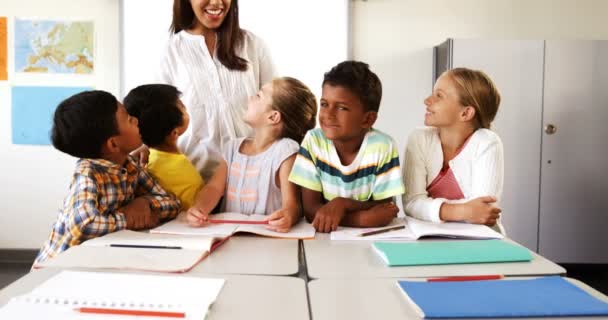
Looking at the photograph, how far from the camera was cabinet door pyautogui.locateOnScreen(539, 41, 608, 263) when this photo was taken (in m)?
3.35

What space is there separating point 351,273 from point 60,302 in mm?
505

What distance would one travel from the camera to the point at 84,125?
1461 mm

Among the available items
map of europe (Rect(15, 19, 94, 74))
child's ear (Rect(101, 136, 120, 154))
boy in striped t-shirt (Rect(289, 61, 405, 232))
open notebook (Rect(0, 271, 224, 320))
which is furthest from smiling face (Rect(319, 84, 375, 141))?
map of europe (Rect(15, 19, 94, 74))

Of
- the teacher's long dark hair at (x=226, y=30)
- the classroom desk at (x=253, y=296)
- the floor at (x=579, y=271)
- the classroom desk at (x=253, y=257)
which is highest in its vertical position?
the teacher's long dark hair at (x=226, y=30)

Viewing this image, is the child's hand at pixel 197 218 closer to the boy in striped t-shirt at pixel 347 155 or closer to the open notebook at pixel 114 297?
the boy in striped t-shirt at pixel 347 155

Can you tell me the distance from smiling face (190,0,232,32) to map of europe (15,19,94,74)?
2187mm

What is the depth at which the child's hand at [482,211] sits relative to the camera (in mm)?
1387

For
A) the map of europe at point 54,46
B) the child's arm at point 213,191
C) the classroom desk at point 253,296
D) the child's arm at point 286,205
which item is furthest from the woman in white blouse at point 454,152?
the map of europe at point 54,46

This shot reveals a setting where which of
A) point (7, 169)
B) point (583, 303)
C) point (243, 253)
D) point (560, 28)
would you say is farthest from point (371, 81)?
point (7, 169)

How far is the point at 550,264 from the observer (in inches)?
41.8

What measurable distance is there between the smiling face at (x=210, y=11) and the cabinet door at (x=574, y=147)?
8.06 feet

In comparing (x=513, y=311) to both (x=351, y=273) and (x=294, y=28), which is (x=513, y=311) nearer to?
(x=351, y=273)

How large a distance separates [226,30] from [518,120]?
232 centimetres

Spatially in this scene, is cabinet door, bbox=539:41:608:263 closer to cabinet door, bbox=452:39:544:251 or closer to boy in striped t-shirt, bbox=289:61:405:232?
cabinet door, bbox=452:39:544:251
